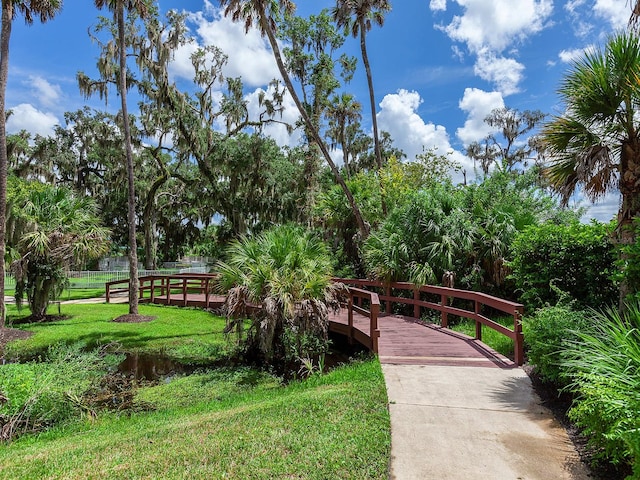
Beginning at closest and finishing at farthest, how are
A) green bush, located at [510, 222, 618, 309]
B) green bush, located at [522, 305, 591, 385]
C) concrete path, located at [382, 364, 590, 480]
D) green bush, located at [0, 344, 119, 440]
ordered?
1. concrete path, located at [382, 364, 590, 480]
2. green bush, located at [522, 305, 591, 385]
3. green bush, located at [0, 344, 119, 440]
4. green bush, located at [510, 222, 618, 309]

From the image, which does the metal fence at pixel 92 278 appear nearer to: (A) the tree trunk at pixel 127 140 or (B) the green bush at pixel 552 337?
(A) the tree trunk at pixel 127 140

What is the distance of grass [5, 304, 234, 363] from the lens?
876 cm

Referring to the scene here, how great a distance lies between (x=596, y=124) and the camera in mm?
5371

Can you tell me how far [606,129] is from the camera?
523 cm

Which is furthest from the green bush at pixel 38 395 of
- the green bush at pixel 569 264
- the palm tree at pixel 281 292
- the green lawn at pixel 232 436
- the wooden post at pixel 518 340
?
the green bush at pixel 569 264

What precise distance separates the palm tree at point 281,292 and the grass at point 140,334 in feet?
6.35

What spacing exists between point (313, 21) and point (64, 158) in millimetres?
19081

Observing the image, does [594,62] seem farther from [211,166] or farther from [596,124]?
[211,166]

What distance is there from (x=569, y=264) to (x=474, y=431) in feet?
13.6

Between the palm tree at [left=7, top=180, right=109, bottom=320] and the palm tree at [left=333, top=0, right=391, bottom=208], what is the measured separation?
11099mm

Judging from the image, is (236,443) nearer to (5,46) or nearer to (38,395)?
(38,395)

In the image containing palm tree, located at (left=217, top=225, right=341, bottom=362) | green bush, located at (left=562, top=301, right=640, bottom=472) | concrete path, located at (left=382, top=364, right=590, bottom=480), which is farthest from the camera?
palm tree, located at (left=217, top=225, right=341, bottom=362)

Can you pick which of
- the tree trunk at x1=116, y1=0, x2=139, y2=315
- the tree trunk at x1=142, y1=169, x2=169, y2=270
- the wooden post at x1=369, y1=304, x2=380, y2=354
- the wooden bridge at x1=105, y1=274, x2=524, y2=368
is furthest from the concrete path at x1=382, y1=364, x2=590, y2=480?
the tree trunk at x1=142, y1=169, x2=169, y2=270

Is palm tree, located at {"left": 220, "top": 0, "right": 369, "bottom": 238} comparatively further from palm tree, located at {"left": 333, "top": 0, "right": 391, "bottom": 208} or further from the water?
the water
